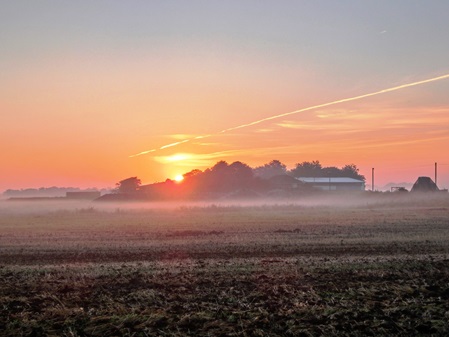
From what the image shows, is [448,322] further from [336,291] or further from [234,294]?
[234,294]

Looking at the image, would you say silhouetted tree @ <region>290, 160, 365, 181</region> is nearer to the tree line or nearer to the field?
the tree line

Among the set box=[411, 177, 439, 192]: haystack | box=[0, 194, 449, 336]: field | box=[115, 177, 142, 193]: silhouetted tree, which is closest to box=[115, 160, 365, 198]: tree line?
box=[115, 177, 142, 193]: silhouetted tree

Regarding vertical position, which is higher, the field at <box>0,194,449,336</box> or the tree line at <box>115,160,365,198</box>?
the tree line at <box>115,160,365,198</box>

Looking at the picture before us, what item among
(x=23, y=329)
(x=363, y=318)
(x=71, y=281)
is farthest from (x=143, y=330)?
(x=71, y=281)

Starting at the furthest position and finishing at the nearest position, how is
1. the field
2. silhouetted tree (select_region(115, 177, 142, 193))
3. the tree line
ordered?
silhouetted tree (select_region(115, 177, 142, 193)) < the tree line < the field

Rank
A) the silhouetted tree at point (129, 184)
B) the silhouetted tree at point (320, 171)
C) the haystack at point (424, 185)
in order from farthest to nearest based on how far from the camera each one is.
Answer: the silhouetted tree at point (320, 171) → the silhouetted tree at point (129, 184) → the haystack at point (424, 185)

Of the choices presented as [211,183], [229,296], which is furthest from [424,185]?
[229,296]

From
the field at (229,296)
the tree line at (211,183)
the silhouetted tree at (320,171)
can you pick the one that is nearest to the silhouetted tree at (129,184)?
the tree line at (211,183)

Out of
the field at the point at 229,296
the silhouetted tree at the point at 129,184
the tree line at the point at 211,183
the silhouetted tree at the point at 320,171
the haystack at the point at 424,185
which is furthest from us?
the silhouetted tree at the point at 320,171

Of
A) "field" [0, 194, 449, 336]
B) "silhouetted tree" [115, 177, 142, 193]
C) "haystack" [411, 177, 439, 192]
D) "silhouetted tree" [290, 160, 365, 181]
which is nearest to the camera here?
"field" [0, 194, 449, 336]

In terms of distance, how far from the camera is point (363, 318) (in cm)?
993

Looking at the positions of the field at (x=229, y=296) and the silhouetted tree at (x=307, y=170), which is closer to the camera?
the field at (x=229, y=296)

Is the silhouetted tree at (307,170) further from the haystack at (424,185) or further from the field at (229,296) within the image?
the field at (229,296)

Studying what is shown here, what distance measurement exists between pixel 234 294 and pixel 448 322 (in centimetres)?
441
